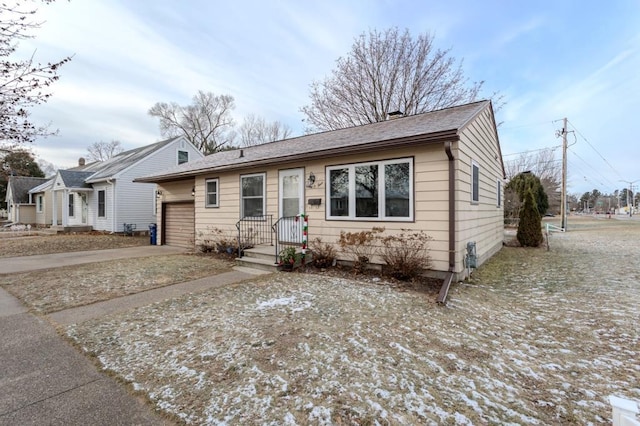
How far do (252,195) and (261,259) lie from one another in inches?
85.8

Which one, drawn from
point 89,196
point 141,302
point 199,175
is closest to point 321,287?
point 141,302

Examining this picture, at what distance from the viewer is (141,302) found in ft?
15.2

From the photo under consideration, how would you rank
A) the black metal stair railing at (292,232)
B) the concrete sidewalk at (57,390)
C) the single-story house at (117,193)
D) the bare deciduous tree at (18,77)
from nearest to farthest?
the concrete sidewalk at (57,390)
the bare deciduous tree at (18,77)
the black metal stair railing at (292,232)
the single-story house at (117,193)

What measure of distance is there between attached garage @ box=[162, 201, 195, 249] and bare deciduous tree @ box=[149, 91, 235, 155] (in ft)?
70.0

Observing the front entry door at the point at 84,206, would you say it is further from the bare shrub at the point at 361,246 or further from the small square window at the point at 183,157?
the bare shrub at the point at 361,246

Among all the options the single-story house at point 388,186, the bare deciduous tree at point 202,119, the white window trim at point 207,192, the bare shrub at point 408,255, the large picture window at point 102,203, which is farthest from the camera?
the bare deciduous tree at point 202,119

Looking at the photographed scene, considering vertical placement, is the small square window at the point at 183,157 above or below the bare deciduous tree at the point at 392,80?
below

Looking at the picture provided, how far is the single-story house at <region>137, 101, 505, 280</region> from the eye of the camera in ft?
18.5

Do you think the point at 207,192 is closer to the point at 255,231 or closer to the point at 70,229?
the point at 255,231

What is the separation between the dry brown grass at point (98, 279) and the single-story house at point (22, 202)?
24.8 metres

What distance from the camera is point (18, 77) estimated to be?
15.2ft

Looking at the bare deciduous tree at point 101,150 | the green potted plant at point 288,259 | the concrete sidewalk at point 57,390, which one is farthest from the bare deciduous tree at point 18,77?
the bare deciduous tree at point 101,150

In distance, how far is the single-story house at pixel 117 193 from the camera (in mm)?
16141

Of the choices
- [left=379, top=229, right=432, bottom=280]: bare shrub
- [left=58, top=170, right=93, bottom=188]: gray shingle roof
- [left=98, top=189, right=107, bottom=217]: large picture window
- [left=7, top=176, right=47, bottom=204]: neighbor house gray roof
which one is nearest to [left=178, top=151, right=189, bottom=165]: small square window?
[left=98, top=189, right=107, bottom=217]: large picture window
